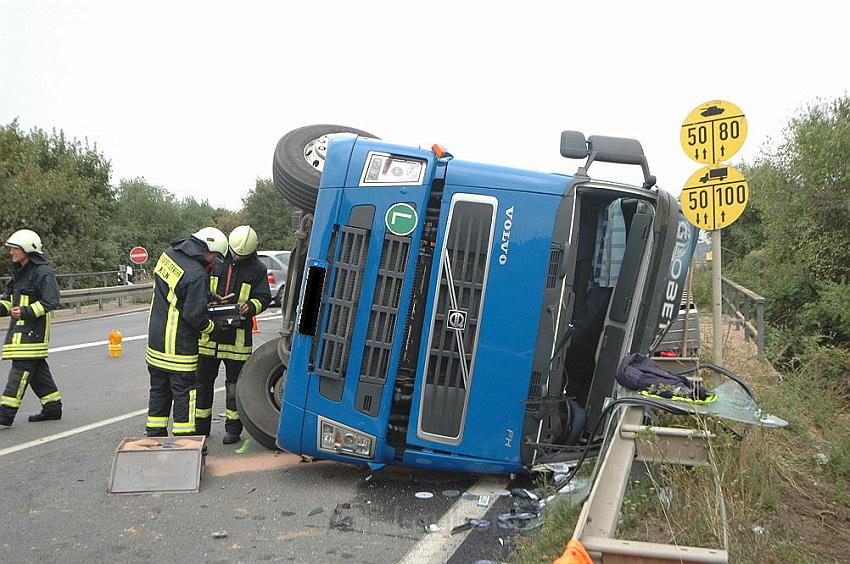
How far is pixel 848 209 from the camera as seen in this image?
50.7ft

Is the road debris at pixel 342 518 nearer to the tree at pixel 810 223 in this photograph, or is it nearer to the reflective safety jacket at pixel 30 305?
the reflective safety jacket at pixel 30 305

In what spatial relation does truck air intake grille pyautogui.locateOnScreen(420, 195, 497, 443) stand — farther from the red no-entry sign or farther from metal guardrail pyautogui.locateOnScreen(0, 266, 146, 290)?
the red no-entry sign

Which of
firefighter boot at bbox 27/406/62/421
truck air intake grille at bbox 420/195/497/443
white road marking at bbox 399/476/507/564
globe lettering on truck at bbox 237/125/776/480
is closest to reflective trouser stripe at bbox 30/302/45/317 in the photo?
firefighter boot at bbox 27/406/62/421

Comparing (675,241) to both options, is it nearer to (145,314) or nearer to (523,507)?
(523,507)

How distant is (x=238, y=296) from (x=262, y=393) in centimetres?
102

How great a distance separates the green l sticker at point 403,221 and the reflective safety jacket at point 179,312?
180 centimetres

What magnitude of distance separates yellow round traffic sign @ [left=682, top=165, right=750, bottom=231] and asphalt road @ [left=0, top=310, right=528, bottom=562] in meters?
2.80

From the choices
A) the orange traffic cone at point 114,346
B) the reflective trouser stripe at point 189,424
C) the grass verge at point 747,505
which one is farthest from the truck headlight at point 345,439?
the orange traffic cone at point 114,346

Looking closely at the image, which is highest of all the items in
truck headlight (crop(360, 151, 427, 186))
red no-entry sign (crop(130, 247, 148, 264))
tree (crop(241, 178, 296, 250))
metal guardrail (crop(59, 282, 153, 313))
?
tree (crop(241, 178, 296, 250))

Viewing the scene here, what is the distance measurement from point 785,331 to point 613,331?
11932 mm

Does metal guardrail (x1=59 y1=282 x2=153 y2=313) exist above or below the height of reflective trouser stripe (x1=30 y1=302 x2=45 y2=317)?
below

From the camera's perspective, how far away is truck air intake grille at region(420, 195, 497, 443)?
180 inches

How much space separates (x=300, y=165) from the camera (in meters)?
5.73

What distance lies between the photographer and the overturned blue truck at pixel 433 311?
15.0 feet
